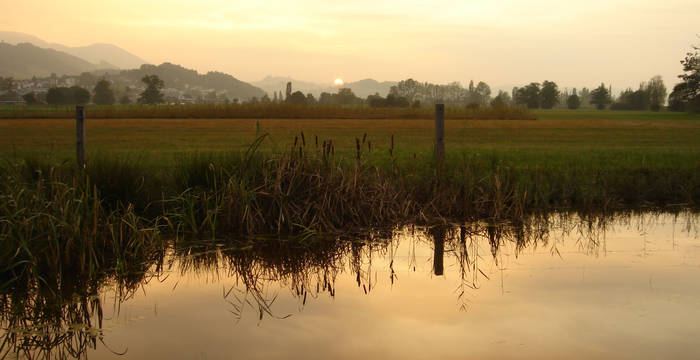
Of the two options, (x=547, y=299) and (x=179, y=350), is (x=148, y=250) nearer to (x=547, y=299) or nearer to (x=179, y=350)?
(x=179, y=350)

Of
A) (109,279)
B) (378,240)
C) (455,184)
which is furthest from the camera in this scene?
(455,184)

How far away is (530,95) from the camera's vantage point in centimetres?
14975

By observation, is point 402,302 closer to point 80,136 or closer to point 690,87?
point 80,136

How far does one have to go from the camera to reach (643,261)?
8516 mm

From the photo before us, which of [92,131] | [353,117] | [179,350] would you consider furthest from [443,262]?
[353,117]

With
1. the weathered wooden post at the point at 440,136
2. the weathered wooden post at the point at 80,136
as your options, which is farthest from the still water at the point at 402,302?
the weathered wooden post at the point at 80,136

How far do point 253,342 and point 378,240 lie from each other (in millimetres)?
4350

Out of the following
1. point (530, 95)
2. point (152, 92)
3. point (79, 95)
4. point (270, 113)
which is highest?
point (530, 95)

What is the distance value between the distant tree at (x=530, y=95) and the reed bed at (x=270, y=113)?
92753mm

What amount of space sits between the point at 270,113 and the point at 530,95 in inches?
4323

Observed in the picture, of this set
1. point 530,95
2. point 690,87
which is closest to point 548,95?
point 530,95

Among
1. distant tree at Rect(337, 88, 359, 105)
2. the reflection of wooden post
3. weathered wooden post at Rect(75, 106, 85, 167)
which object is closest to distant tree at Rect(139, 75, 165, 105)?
distant tree at Rect(337, 88, 359, 105)

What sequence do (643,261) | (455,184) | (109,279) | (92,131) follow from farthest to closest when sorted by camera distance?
1. (92,131)
2. (455,184)
3. (643,261)
4. (109,279)

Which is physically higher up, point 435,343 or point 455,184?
point 455,184
